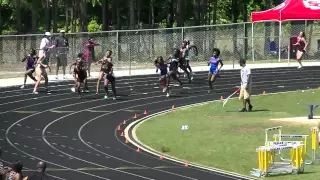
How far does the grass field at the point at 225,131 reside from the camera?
64.2 ft

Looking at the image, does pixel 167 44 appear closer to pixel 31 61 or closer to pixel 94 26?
pixel 31 61

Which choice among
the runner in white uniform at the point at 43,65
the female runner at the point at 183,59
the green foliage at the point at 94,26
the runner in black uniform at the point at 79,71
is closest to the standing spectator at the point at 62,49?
the runner in white uniform at the point at 43,65

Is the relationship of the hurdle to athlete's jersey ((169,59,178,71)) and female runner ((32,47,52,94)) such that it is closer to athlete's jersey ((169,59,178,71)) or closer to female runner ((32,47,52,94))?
athlete's jersey ((169,59,178,71))

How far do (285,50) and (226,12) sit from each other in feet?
143

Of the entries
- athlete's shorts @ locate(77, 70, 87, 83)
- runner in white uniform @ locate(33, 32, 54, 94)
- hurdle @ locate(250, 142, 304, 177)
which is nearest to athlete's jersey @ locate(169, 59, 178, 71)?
A: athlete's shorts @ locate(77, 70, 87, 83)

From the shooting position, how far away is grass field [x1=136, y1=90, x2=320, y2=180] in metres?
19.6

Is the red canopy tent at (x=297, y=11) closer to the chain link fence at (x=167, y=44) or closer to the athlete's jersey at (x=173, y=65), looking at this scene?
the chain link fence at (x=167, y=44)

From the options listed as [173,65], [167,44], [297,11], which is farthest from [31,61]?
[297,11]

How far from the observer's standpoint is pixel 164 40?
146ft

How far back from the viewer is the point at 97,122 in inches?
1027

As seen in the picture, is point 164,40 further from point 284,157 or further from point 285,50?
point 284,157

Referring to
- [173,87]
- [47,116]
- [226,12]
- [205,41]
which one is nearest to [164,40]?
[205,41]

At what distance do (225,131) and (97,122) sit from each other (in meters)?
4.20

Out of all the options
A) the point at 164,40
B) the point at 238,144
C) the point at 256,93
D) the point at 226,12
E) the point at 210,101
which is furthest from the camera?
the point at 226,12
